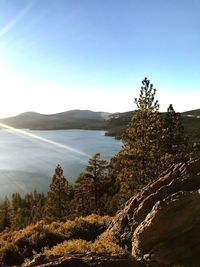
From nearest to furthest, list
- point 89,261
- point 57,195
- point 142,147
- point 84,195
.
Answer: point 89,261
point 142,147
point 57,195
point 84,195

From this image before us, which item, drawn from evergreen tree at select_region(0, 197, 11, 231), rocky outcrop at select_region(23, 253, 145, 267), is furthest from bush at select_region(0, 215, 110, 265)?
evergreen tree at select_region(0, 197, 11, 231)

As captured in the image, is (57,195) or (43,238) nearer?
(43,238)

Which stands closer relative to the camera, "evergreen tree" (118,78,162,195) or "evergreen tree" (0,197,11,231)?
"evergreen tree" (118,78,162,195)

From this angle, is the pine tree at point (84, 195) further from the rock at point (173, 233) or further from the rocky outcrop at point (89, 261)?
the rocky outcrop at point (89, 261)

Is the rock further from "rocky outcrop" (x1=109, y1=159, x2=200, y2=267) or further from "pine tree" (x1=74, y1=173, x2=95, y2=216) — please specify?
"pine tree" (x1=74, y1=173, x2=95, y2=216)

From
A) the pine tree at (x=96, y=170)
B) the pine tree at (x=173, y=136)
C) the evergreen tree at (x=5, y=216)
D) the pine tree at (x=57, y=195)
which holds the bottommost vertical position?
the evergreen tree at (x=5, y=216)

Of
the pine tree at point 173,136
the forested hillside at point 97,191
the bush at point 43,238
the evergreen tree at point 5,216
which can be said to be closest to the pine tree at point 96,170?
the forested hillside at point 97,191

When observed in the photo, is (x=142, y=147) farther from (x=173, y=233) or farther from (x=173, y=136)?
(x=173, y=233)

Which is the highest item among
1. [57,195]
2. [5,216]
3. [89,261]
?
[89,261]

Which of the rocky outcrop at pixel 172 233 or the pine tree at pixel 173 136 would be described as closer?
the rocky outcrop at pixel 172 233

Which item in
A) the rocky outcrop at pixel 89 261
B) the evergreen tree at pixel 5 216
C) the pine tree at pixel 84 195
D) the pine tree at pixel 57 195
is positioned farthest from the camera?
the evergreen tree at pixel 5 216

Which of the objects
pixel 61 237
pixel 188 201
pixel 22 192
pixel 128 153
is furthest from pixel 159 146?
pixel 22 192

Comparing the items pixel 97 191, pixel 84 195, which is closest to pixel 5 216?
pixel 84 195

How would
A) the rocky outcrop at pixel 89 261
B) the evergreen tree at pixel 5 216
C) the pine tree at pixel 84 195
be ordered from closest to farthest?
the rocky outcrop at pixel 89 261 → the pine tree at pixel 84 195 → the evergreen tree at pixel 5 216
